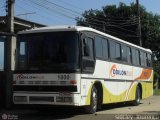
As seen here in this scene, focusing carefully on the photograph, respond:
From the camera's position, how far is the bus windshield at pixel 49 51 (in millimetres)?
15984

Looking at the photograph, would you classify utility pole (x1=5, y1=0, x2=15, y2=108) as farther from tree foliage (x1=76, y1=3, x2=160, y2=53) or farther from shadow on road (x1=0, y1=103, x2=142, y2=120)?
tree foliage (x1=76, y1=3, x2=160, y2=53)

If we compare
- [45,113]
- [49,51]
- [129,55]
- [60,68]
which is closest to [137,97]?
[129,55]

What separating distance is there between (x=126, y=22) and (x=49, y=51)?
36.6m

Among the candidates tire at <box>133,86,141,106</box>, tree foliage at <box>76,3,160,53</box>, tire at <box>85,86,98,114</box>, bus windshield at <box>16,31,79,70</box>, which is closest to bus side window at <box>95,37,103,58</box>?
tire at <box>85,86,98,114</box>

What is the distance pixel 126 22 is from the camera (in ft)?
171

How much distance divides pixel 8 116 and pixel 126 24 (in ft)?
120

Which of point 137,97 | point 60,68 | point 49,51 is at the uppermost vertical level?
point 49,51

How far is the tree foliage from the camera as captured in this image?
51.4m

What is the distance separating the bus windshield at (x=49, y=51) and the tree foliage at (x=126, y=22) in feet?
109

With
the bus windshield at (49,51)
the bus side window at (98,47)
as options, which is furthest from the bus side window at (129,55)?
the bus windshield at (49,51)

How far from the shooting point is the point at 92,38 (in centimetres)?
1752

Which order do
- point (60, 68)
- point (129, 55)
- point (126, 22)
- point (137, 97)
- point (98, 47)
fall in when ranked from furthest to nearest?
point (126, 22)
point (137, 97)
point (129, 55)
point (98, 47)
point (60, 68)

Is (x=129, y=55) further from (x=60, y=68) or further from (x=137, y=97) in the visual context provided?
(x=60, y=68)

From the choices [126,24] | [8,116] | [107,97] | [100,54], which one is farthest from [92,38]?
[126,24]
